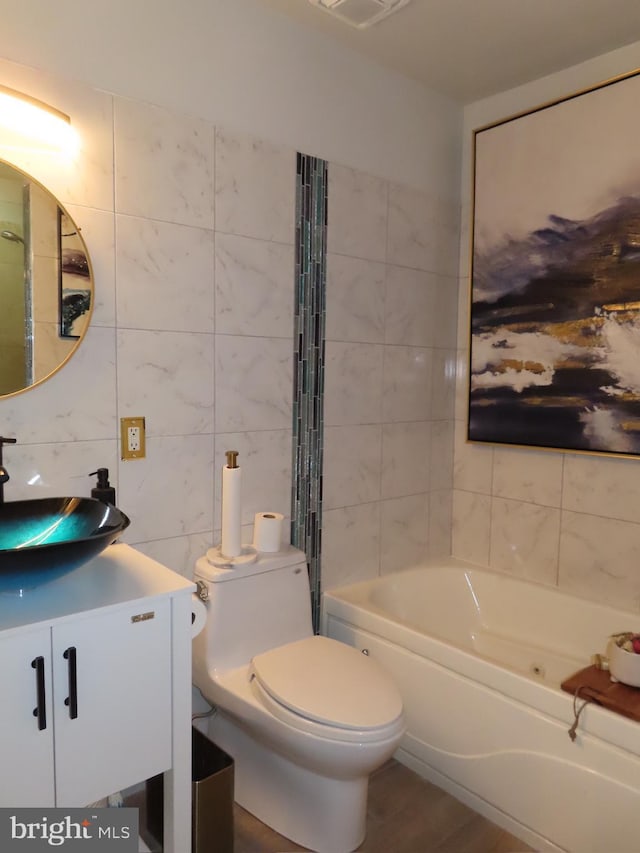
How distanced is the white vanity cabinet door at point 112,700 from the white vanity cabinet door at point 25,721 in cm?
2

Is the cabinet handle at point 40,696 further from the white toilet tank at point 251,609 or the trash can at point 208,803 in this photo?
the white toilet tank at point 251,609

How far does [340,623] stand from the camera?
235 centimetres

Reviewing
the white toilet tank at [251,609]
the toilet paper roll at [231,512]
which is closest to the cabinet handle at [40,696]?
the white toilet tank at [251,609]

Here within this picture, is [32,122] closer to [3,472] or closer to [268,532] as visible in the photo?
[3,472]

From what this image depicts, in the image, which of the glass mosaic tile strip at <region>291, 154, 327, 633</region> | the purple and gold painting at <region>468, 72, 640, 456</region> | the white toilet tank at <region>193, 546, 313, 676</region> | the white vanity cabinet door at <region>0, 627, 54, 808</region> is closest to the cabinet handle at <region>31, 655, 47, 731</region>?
the white vanity cabinet door at <region>0, 627, 54, 808</region>

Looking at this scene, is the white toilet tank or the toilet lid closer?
the toilet lid

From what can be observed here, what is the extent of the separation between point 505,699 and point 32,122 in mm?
2082

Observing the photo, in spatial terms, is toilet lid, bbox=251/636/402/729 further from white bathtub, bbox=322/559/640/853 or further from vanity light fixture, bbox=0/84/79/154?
vanity light fixture, bbox=0/84/79/154

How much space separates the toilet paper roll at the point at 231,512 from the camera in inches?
77.0

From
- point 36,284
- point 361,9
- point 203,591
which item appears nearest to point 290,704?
point 203,591

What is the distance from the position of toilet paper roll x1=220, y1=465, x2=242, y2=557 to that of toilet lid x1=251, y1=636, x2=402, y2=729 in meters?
0.35

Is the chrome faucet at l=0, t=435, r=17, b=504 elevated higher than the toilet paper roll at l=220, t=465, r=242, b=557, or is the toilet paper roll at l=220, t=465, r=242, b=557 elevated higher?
the chrome faucet at l=0, t=435, r=17, b=504

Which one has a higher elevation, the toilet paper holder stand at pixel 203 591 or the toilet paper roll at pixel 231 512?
the toilet paper roll at pixel 231 512

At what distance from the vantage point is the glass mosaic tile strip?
222 cm
